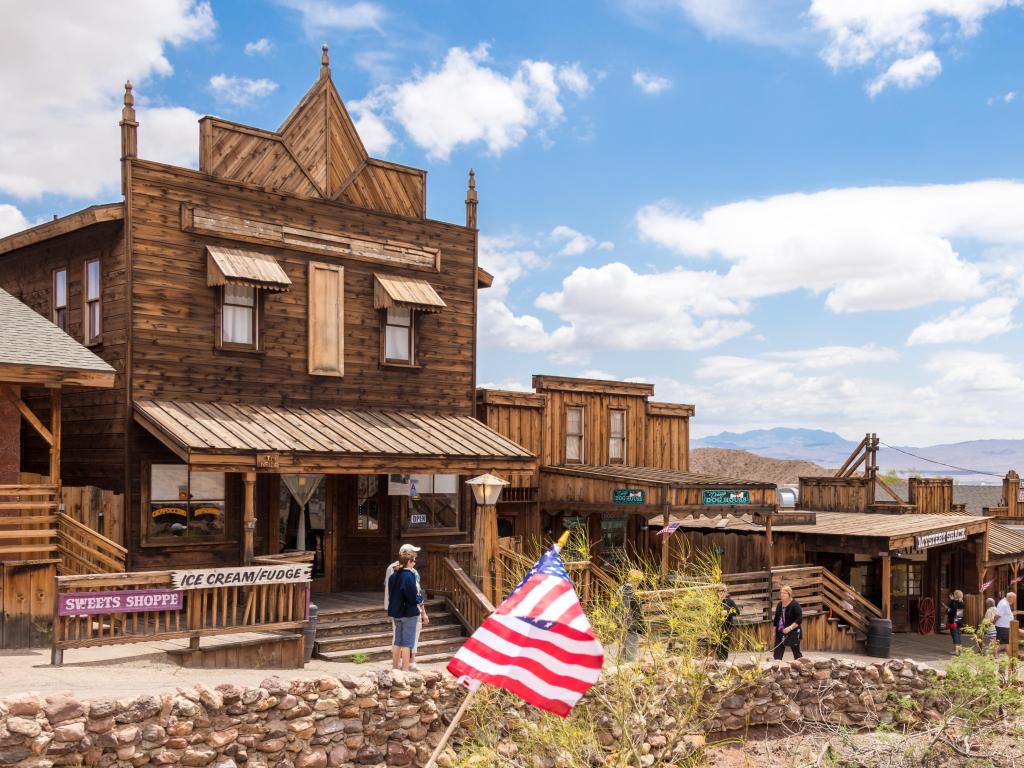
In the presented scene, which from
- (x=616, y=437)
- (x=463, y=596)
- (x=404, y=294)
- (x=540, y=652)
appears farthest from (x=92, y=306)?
(x=540, y=652)

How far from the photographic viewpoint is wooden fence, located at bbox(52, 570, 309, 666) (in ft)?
47.9

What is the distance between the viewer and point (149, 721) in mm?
12203

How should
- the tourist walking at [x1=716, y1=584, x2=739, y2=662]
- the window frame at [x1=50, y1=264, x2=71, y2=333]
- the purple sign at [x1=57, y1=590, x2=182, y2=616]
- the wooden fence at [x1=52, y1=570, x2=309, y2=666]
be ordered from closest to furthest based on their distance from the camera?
1. the purple sign at [x1=57, y1=590, x2=182, y2=616]
2. the wooden fence at [x1=52, y1=570, x2=309, y2=666]
3. the tourist walking at [x1=716, y1=584, x2=739, y2=662]
4. the window frame at [x1=50, y1=264, x2=71, y2=333]

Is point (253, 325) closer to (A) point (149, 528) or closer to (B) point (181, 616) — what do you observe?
(A) point (149, 528)

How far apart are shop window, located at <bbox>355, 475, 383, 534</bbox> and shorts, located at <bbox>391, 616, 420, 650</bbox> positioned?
6.77 meters

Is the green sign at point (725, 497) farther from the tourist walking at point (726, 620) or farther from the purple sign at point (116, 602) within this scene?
the purple sign at point (116, 602)

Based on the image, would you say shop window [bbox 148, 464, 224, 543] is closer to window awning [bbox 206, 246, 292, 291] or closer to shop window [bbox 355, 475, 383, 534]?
shop window [bbox 355, 475, 383, 534]

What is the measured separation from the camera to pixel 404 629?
51.4ft

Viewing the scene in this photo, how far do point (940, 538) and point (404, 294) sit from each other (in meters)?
14.2

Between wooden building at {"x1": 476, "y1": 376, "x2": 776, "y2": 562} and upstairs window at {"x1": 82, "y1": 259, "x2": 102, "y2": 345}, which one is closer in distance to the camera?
upstairs window at {"x1": 82, "y1": 259, "x2": 102, "y2": 345}

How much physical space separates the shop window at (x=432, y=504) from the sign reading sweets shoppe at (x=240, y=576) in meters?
5.77

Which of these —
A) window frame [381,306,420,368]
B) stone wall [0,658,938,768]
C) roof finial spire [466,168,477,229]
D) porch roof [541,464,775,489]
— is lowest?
stone wall [0,658,938,768]

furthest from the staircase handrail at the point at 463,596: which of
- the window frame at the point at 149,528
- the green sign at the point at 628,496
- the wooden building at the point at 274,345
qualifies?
the green sign at the point at 628,496

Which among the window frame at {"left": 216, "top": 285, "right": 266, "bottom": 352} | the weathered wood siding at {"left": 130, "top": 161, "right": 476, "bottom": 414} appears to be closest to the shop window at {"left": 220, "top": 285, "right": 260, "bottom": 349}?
the window frame at {"left": 216, "top": 285, "right": 266, "bottom": 352}
